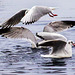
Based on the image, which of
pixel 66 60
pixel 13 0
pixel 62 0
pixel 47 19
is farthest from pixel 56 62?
pixel 13 0

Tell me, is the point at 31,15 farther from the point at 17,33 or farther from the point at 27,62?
the point at 27,62

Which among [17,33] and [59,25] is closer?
[17,33]

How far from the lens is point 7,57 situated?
11.3m

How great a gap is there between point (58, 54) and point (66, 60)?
388 mm

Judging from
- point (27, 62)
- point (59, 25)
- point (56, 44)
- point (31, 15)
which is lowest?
point (27, 62)

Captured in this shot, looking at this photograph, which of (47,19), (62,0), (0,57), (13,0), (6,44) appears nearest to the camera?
(0,57)

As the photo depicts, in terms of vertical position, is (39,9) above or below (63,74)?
above

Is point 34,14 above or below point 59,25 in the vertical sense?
above

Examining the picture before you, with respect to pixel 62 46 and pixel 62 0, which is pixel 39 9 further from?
pixel 62 0

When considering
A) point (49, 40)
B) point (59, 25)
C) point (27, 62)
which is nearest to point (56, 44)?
point (49, 40)

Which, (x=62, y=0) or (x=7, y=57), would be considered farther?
(x=62, y=0)

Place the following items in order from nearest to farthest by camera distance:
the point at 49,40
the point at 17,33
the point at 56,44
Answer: the point at 49,40, the point at 56,44, the point at 17,33

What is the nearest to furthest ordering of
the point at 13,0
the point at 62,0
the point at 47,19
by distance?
the point at 47,19
the point at 62,0
the point at 13,0

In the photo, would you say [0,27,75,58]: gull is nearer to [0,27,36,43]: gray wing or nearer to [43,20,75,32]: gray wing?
[0,27,36,43]: gray wing
